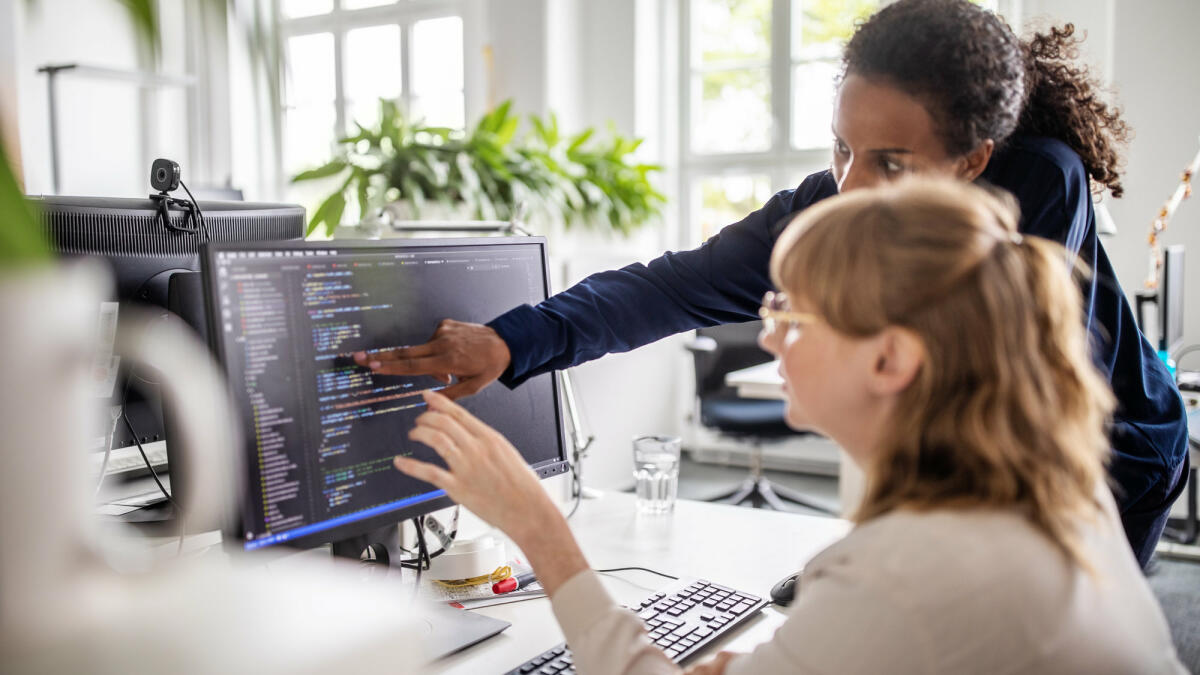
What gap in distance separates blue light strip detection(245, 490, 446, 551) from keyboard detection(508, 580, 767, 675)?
0.23 m

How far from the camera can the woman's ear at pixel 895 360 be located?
0.71 meters

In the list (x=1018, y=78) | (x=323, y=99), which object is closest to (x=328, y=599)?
(x=1018, y=78)

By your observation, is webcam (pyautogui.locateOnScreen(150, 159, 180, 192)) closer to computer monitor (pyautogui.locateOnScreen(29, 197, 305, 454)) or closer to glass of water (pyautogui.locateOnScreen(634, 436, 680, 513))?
computer monitor (pyautogui.locateOnScreen(29, 197, 305, 454))

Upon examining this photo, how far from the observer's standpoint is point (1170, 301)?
3229 millimetres

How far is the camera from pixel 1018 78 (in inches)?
45.1

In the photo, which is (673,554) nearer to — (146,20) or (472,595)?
(472,595)

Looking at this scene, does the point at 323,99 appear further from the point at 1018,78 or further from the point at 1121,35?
the point at 1018,78

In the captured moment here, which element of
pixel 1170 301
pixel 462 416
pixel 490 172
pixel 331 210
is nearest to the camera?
pixel 462 416

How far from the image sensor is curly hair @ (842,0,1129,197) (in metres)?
1.10

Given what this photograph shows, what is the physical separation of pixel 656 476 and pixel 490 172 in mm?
2544

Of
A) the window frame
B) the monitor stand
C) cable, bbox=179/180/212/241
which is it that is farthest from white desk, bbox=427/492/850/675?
the window frame

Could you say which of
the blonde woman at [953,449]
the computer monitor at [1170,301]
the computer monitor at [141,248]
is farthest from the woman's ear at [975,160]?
Result: the computer monitor at [1170,301]

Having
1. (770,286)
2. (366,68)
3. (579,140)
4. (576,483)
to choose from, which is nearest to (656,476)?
(576,483)

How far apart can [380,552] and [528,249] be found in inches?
17.9
